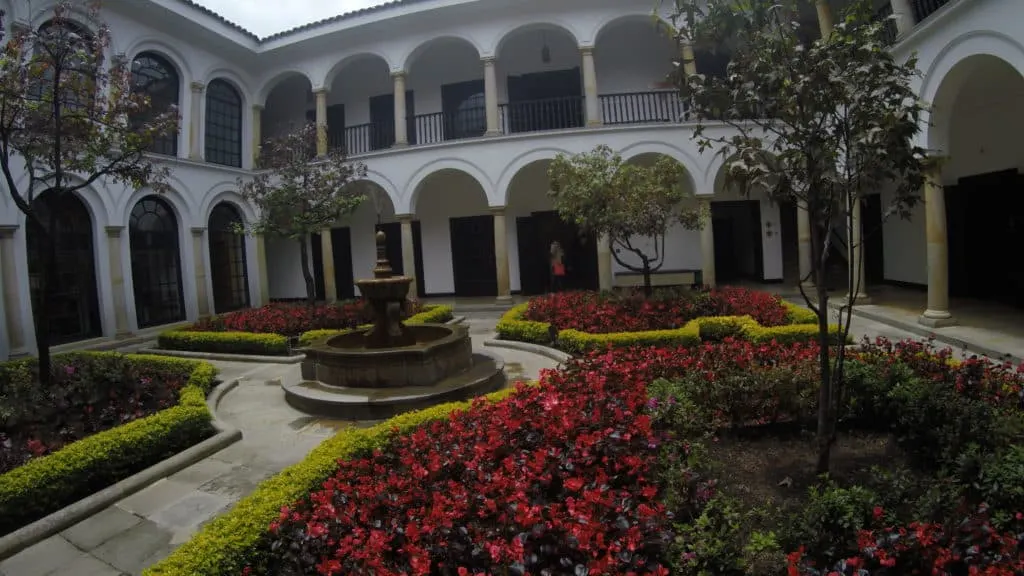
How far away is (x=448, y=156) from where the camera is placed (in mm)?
14234

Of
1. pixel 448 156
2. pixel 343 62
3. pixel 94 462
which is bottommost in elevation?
pixel 94 462

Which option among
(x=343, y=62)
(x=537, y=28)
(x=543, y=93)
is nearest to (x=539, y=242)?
(x=543, y=93)

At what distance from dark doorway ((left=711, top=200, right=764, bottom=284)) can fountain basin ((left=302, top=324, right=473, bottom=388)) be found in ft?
39.1

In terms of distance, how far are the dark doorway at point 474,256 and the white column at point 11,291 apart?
10135 millimetres

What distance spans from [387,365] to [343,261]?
12.7 m

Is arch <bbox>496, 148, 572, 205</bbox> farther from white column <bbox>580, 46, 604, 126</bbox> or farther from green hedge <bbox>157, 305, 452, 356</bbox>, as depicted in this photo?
green hedge <bbox>157, 305, 452, 356</bbox>

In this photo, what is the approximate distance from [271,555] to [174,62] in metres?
14.7

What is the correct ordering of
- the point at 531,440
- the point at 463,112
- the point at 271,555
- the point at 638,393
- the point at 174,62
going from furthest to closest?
the point at 463,112 → the point at 174,62 → the point at 638,393 → the point at 531,440 → the point at 271,555

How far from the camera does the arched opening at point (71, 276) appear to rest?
36.8 ft

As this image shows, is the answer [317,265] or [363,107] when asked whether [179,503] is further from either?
[317,265]

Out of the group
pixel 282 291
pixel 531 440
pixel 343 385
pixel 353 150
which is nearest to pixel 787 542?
pixel 531 440

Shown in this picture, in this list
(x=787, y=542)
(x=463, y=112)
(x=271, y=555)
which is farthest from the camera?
(x=463, y=112)

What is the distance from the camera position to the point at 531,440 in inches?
152

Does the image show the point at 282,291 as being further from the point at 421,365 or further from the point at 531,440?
the point at 531,440
